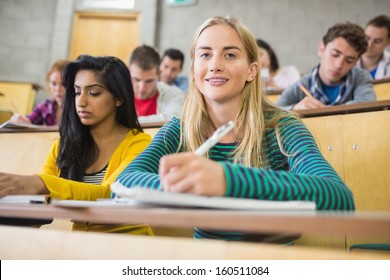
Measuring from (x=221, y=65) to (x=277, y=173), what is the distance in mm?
457

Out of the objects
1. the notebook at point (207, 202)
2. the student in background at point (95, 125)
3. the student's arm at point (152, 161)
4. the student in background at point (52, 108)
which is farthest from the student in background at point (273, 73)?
the notebook at point (207, 202)

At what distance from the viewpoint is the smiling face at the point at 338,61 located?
1910 mm

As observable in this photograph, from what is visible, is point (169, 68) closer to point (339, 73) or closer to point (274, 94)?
point (274, 94)

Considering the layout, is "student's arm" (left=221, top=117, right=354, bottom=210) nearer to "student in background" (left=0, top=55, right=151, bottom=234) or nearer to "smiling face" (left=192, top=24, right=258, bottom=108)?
"smiling face" (left=192, top=24, right=258, bottom=108)

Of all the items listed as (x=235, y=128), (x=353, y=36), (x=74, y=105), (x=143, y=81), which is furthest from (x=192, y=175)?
(x=143, y=81)

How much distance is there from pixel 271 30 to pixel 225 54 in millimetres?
3834

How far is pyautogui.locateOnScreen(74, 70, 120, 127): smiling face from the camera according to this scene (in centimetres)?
133

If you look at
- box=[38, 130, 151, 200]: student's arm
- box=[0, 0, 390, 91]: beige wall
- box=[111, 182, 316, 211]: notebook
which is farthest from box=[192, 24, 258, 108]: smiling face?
box=[0, 0, 390, 91]: beige wall

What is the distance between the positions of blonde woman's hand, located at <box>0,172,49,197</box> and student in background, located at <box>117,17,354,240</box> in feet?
0.66

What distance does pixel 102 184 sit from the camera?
1.09 metres

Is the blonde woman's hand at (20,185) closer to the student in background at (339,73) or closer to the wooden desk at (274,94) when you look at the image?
the student in background at (339,73)

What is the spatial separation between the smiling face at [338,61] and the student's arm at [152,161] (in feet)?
3.64

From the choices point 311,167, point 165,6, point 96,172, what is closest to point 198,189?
point 311,167

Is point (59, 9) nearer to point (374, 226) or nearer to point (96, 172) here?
point (96, 172)
